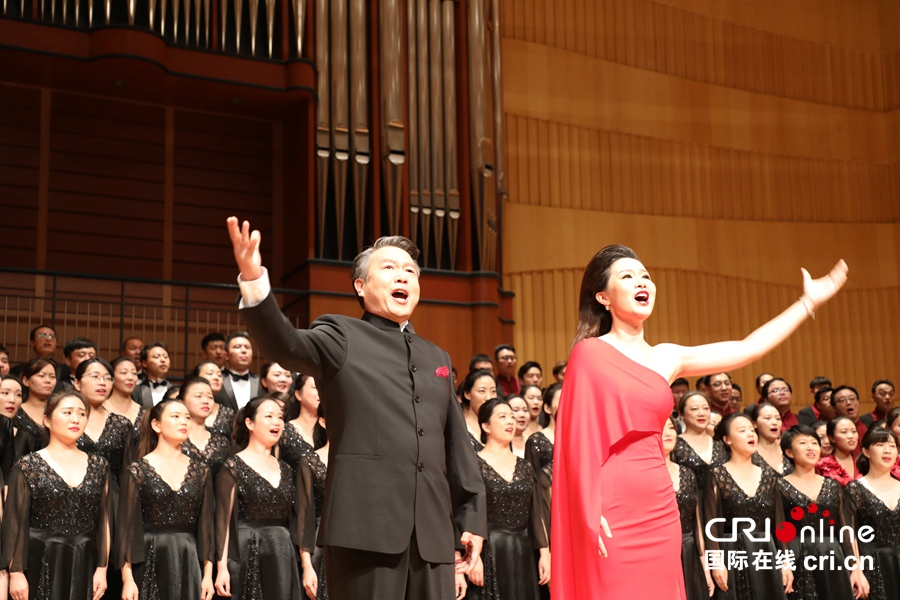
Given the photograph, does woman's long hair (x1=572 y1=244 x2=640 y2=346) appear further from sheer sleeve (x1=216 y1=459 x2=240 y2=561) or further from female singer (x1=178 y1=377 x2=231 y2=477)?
female singer (x1=178 y1=377 x2=231 y2=477)

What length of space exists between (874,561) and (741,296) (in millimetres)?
4297

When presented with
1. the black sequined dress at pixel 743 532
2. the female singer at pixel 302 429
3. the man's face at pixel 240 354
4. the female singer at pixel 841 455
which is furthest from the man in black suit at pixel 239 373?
the female singer at pixel 841 455

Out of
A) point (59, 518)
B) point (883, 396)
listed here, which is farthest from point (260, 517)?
point (883, 396)

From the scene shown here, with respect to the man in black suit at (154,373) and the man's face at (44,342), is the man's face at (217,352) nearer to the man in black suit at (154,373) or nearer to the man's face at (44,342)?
the man in black suit at (154,373)

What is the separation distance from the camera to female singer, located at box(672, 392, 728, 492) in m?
4.72

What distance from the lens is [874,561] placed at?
4691 millimetres

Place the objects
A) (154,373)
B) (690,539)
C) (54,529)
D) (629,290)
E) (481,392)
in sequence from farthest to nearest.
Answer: (154,373) < (481,392) < (690,539) < (54,529) < (629,290)

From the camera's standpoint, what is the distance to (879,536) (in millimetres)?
4699

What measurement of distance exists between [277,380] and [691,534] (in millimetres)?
2072

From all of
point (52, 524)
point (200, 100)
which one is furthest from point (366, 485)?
point (200, 100)

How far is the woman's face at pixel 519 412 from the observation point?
4.72 m

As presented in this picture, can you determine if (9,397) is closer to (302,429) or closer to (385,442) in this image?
(302,429)

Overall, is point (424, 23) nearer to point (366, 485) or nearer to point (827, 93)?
point (827, 93)

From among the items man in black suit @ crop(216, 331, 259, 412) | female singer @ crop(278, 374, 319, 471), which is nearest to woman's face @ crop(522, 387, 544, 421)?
female singer @ crop(278, 374, 319, 471)
